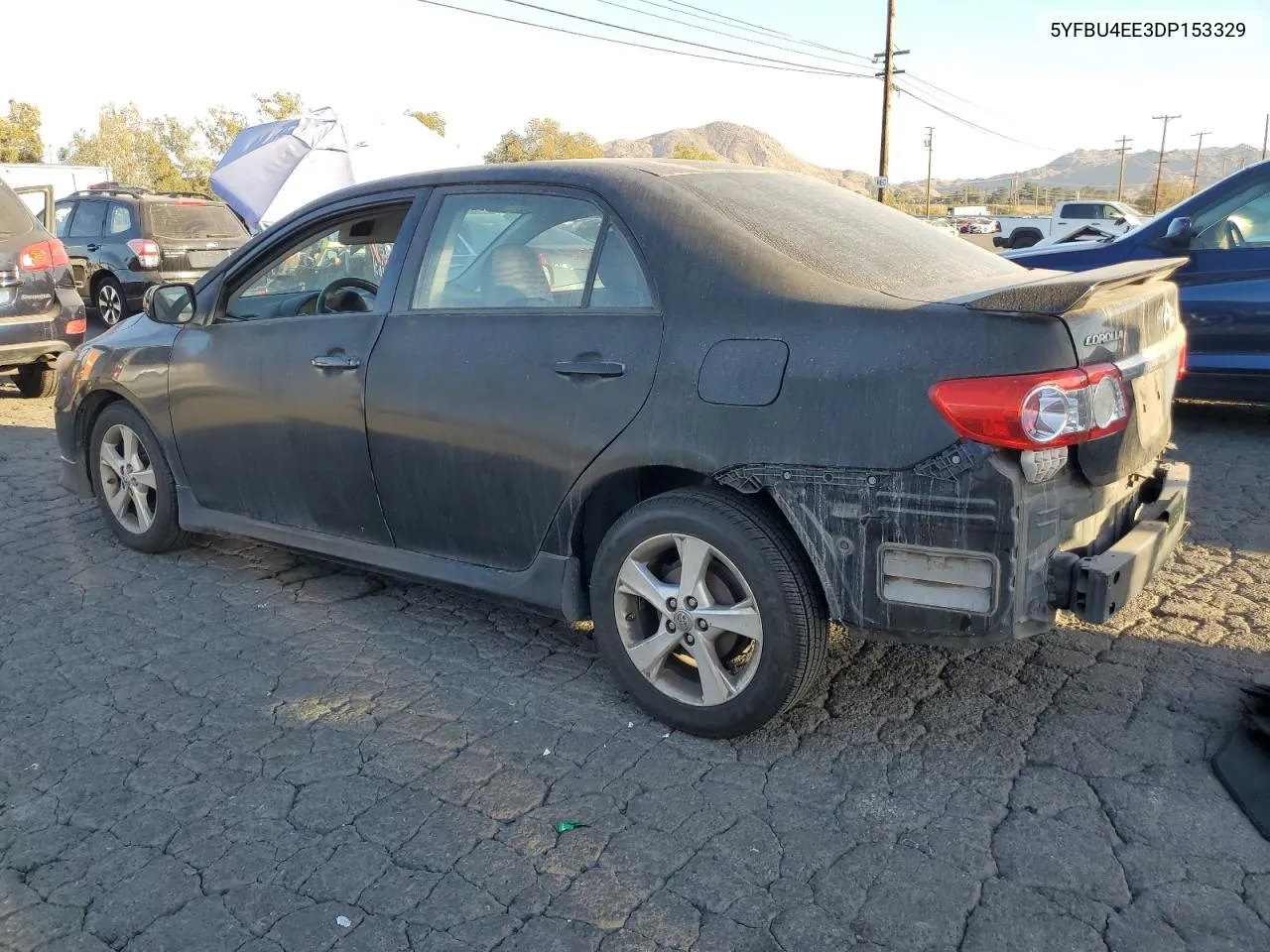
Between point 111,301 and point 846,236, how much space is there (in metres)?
13.1

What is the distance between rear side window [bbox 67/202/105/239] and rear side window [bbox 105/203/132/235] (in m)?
0.18

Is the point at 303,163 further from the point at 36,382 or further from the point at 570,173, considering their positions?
the point at 570,173

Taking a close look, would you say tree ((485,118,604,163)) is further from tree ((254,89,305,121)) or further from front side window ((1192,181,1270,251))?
front side window ((1192,181,1270,251))

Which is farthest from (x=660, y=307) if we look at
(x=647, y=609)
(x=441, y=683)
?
(x=441, y=683)

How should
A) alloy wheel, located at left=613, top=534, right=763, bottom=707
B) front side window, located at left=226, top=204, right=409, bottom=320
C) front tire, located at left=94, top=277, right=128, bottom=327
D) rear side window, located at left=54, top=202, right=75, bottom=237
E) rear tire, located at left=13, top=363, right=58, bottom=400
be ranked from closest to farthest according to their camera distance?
alloy wheel, located at left=613, top=534, right=763, bottom=707 < front side window, located at left=226, top=204, right=409, bottom=320 < rear tire, located at left=13, top=363, right=58, bottom=400 < front tire, located at left=94, top=277, right=128, bottom=327 < rear side window, located at left=54, top=202, right=75, bottom=237

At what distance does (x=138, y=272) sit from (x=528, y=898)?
13007 millimetres

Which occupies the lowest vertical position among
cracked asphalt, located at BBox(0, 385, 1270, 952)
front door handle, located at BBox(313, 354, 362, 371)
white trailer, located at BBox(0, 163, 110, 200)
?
cracked asphalt, located at BBox(0, 385, 1270, 952)

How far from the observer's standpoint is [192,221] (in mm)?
13969

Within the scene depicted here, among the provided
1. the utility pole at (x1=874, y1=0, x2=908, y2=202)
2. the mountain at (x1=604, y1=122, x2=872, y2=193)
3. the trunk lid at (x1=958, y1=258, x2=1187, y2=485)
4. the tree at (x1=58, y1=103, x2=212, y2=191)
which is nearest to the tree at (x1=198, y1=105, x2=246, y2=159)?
the tree at (x1=58, y1=103, x2=212, y2=191)

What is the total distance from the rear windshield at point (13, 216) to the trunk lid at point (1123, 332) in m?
Result: 7.95

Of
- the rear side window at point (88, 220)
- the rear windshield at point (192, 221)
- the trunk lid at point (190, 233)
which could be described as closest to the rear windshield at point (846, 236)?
the trunk lid at point (190, 233)

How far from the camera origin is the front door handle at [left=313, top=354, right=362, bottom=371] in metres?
3.82

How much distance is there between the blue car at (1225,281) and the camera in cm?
646

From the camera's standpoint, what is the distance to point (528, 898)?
2.47m
